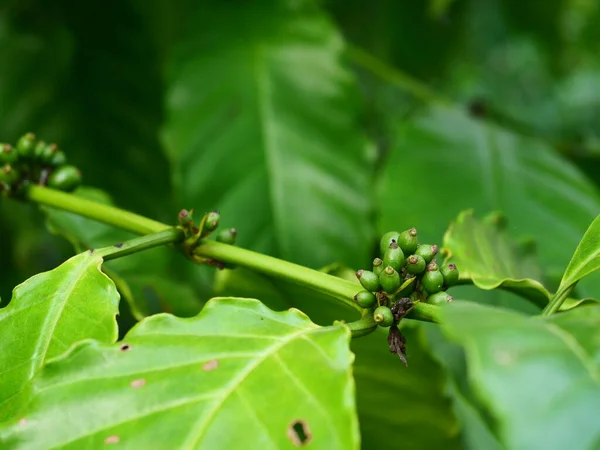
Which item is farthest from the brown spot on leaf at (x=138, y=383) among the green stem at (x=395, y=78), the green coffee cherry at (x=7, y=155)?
the green stem at (x=395, y=78)

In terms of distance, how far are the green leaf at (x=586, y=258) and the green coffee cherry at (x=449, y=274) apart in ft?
0.24

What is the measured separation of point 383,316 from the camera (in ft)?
1.47

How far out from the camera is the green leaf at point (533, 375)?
29cm

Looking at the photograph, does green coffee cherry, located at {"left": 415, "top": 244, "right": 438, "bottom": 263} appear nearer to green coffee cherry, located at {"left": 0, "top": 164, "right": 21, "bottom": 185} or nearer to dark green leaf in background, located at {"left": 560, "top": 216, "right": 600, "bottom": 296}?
dark green leaf in background, located at {"left": 560, "top": 216, "right": 600, "bottom": 296}

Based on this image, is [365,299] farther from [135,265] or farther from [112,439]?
[135,265]

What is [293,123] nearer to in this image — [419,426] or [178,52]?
[178,52]

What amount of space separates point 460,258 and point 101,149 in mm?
965

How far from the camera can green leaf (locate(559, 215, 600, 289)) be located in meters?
0.47

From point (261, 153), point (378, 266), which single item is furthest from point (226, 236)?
point (261, 153)

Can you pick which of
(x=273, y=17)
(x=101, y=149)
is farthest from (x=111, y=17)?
(x=273, y=17)

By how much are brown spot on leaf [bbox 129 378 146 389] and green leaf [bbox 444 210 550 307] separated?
26 centimetres

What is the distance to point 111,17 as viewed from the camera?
140 centimetres

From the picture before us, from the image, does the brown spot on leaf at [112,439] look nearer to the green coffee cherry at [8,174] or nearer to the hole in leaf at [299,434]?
the hole in leaf at [299,434]

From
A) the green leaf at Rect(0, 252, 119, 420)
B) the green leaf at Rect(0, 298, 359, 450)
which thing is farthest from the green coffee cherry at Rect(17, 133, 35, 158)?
the green leaf at Rect(0, 298, 359, 450)
